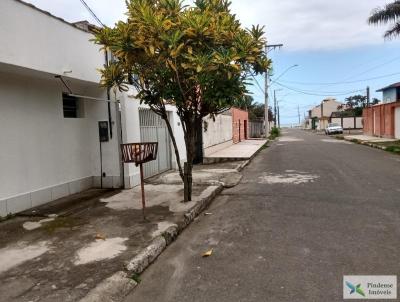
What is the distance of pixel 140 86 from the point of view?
8211mm

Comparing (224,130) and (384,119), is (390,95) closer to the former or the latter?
(384,119)

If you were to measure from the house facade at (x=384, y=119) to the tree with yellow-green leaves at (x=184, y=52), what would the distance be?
27.5 meters

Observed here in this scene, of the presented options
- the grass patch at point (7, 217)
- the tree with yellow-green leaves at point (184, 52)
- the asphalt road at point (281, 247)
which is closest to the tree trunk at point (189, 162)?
the tree with yellow-green leaves at point (184, 52)

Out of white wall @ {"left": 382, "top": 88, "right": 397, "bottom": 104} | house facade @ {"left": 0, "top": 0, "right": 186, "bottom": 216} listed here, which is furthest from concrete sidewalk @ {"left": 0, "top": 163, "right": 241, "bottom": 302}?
white wall @ {"left": 382, "top": 88, "right": 397, "bottom": 104}

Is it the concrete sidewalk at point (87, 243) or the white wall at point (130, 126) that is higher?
the white wall at point (130, 126)

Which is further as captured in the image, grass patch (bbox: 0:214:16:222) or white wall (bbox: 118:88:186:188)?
white wall (bbox: 118:88:186:188)

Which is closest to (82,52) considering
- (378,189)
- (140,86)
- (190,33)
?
(140,86)

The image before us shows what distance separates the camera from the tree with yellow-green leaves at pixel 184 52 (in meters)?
6.87

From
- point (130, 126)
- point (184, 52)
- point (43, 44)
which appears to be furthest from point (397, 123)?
point (43, 44)

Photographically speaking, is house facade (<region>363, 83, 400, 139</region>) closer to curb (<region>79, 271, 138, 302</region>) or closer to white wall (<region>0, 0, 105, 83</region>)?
white wall (<region>0, 0, 105, 83</region>)

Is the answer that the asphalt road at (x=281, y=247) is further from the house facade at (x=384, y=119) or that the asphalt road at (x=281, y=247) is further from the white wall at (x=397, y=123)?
the house facade at (x=384, y=119)

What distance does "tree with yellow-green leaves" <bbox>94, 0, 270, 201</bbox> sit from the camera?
687 cm

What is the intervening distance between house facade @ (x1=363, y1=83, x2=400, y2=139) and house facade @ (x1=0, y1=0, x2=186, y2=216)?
25790 mm

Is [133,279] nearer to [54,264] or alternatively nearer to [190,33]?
[54,264]
